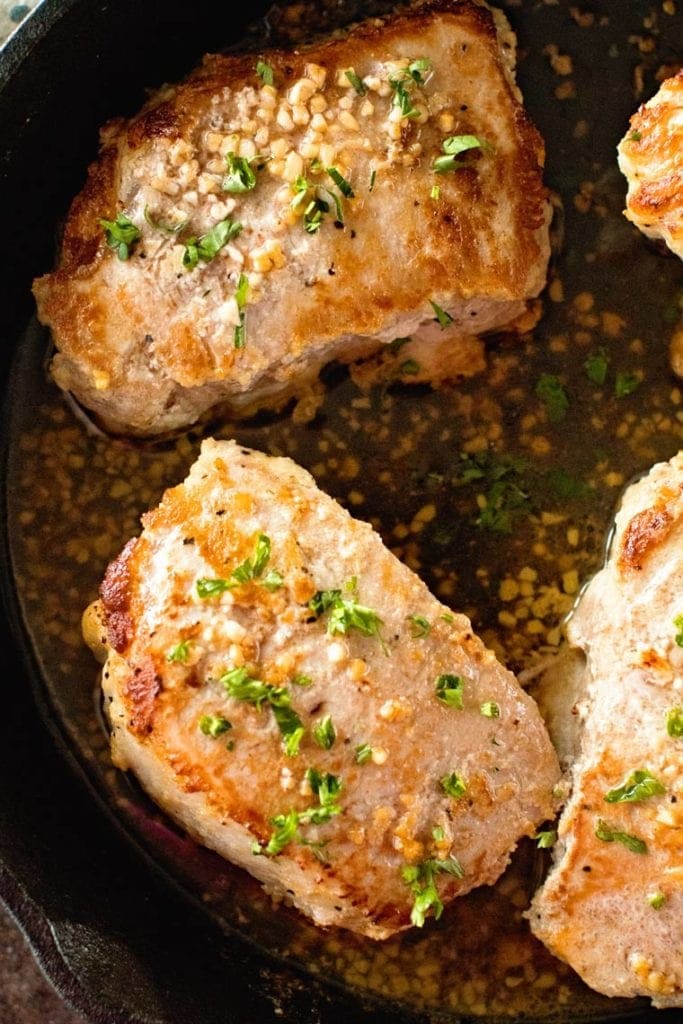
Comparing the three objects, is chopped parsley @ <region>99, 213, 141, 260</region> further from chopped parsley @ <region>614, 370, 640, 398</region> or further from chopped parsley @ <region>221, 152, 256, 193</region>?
chopped parsley @ <region>614, 370, 640, 398</region>

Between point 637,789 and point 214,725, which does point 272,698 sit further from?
point 637,789

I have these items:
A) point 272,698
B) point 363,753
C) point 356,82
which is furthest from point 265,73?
point 363,753

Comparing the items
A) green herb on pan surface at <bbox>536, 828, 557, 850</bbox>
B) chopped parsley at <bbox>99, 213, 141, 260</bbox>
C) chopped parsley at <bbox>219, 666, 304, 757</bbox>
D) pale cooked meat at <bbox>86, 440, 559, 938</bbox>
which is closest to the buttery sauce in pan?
green herb on pan surface at <bbox>536, 828, 557, 850</bbox>

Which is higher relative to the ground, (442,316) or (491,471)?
(442,316)

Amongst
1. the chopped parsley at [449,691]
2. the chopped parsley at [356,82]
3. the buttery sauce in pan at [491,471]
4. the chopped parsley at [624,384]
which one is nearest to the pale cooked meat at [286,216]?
the chopped parsley at [356,82]

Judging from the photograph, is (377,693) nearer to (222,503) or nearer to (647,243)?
(222,503)

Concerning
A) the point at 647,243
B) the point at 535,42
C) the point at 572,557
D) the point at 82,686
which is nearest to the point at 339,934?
the point at 82,686

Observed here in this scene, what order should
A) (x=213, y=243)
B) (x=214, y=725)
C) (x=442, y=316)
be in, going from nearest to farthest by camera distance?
(x=214, y=725) < (x=213, y=243) < (x=442, y=316)
